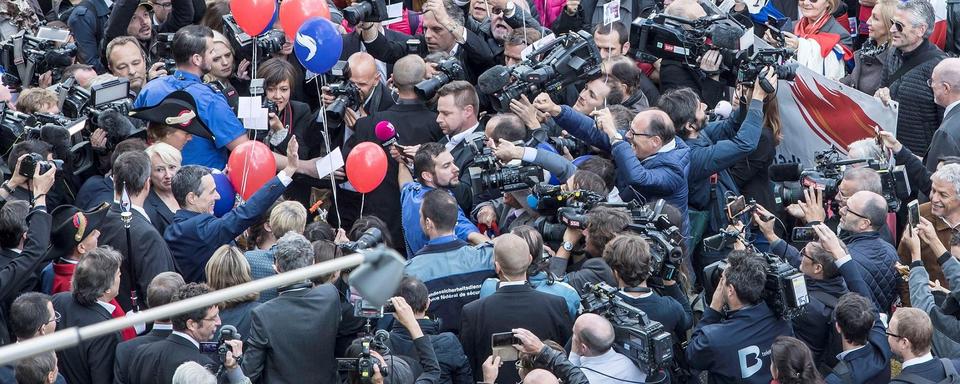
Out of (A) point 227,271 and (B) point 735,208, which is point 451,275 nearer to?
(A) point 227,271

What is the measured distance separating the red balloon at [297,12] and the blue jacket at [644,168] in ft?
6.52

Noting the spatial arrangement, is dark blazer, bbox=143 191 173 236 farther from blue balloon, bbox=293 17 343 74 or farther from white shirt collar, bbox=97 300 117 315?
blue balloon, bbox=293 17 343 74

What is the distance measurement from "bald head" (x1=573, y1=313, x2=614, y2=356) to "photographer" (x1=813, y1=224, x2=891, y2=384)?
1237 mm

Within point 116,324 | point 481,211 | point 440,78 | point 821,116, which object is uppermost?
point 116,324

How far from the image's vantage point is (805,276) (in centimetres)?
776

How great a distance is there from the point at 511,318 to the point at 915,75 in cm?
447

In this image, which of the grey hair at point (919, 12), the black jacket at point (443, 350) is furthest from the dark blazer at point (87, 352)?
the grey hair at point (919, 12)

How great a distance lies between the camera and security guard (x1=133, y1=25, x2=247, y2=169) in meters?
9.20

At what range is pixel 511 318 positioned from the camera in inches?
280

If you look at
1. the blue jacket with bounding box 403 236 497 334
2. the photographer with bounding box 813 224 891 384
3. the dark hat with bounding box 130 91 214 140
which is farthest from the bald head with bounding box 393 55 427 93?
the photographer with bounding box 813 224 891 384

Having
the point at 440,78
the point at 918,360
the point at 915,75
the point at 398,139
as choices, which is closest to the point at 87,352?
the point at 398,139

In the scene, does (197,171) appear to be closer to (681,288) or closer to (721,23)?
(681,288)

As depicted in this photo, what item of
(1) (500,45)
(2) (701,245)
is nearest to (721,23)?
(2) (701,245)

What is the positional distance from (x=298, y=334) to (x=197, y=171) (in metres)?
1.65
